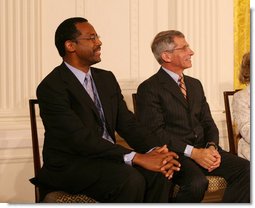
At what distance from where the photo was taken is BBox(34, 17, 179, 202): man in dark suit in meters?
2.81

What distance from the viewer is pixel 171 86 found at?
3342 millimetres

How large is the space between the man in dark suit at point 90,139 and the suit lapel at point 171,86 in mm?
363

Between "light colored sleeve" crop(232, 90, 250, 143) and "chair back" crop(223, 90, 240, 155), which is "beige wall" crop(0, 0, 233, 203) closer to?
"chair back" crop(223, 90, 240, 155)

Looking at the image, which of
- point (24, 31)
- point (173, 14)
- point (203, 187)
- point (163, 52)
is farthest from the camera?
point (173, 14)

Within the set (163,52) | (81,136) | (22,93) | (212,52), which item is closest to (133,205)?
(81,136)

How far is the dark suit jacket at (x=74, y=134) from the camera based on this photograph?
2836 millimetres

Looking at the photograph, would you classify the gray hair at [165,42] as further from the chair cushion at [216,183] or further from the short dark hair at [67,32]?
the chair cushion at [216,183]

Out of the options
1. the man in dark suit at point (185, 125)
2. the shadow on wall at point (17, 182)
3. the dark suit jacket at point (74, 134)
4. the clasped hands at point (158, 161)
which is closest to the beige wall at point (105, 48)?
the shadow on wall at point (17, 182)

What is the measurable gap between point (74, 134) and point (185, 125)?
75 cm

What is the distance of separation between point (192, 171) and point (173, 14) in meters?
1.26

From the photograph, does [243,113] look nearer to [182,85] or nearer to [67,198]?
[182,85]

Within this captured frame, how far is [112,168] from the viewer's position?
2811 mm

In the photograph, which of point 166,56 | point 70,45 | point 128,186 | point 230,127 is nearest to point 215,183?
point 230,127

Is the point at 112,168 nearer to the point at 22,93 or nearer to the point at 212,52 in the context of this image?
the point at 22,93
